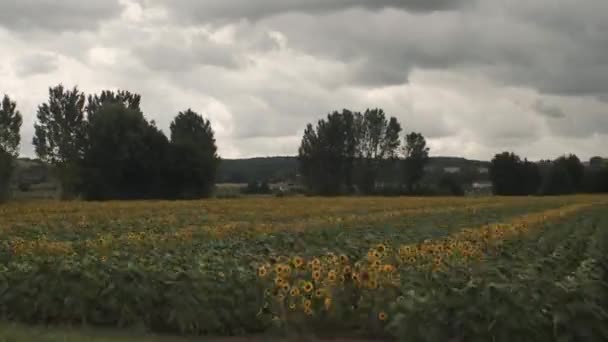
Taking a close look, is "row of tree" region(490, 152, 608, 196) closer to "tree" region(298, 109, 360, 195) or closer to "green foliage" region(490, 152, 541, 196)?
"green foliage" region(490, 152, 541, 196)

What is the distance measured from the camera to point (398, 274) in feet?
34.3

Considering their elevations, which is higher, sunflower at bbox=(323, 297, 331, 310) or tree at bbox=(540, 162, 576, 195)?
tree at bbox=(540, 162, 576, 195)

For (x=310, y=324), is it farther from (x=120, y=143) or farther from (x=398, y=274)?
(x=120, y=143)

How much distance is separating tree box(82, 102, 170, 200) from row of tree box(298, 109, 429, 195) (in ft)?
105

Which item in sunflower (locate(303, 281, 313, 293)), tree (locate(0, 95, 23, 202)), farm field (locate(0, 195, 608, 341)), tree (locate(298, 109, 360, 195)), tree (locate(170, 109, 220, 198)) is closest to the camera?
farm field (locate(0, 195, 608, 341))

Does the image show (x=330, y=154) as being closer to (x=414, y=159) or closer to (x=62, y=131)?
(x=414, y=159)

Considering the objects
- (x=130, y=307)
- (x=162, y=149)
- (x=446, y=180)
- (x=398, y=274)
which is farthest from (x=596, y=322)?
(x=446, y=180)

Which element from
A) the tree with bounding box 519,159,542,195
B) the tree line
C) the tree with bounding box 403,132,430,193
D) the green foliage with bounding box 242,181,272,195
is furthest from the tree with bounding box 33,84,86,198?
the tree with bounding box 519,159,542,195

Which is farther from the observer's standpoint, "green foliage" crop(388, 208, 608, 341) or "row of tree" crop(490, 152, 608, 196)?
"row of tree" crop(490, 152, 608, 196)

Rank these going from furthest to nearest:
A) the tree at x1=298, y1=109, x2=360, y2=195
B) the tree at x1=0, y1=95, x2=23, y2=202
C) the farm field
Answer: the tree at x1=298, y1=109, x2=360, y2=195
the tree at x1=0, y1=95, x2=23, y2=202
the farm field

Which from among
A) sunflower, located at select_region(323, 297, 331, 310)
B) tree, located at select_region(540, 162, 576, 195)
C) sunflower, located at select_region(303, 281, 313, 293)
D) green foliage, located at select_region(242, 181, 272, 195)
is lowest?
sunflower, located at select_region(323, 297, 331, 310)

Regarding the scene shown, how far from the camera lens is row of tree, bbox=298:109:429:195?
10312 centimetres

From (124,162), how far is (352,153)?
41.3 meters

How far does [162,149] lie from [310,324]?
63600 millimetres
